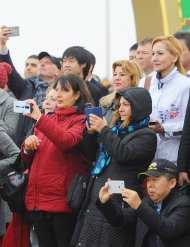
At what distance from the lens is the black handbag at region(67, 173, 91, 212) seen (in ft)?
20.0

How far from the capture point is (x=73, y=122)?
21.2 ft

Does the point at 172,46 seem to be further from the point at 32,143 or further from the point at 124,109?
the point at 32,143

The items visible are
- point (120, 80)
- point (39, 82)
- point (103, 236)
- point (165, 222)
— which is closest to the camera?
point (165, 222)

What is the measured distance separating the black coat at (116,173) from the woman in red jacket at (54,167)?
29cm

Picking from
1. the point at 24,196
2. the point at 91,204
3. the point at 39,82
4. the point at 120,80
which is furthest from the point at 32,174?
the point at 39,82

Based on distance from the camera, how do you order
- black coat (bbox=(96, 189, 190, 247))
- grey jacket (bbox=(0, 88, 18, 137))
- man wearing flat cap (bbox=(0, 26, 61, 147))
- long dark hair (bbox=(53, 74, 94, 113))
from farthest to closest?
man wearing flat cap (bbox=(0, 26, 61, 147))
grey jacket (bbox=(0, 88, 18, 137))
long dark hair (bbox=(53, 74, 94, 113))
black coat (bbox=(96, 189, 190, 247))

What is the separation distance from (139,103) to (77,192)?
0.88m

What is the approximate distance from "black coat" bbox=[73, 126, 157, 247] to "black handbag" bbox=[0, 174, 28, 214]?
2.28ft

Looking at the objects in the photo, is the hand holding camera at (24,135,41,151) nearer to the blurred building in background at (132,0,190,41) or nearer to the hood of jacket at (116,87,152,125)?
the hood of jacket at (116,87,152,125)

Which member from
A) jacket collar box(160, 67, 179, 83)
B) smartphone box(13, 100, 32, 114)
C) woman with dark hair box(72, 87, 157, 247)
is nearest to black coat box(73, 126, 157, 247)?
Answer: woman with dark hair box(72, 87, 157, 247)

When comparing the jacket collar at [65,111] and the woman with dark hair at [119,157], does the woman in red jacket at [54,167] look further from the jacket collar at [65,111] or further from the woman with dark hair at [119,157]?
the woman with dark hair at [119,157]

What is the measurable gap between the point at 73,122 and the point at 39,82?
157cm

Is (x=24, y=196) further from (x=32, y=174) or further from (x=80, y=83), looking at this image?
(x=80, y=83)

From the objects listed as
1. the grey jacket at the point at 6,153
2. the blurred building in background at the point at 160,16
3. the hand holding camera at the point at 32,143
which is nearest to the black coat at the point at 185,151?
the hand holding camera at the point at 32,143
